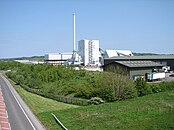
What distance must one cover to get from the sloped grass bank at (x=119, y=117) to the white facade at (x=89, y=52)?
11641 centimetres

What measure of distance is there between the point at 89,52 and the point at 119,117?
414ft

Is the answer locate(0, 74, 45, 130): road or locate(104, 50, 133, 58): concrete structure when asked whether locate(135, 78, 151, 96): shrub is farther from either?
locate(104, 50, 133, 58): concrete structure

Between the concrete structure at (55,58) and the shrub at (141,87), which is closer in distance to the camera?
the shrub at (141,87)

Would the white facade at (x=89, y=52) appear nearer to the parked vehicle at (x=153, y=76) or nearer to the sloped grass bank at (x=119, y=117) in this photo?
the parked vehicle at (x=153, y=76)

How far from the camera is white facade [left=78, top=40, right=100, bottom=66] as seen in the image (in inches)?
5822

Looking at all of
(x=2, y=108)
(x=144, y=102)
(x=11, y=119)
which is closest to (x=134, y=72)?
(x=144, y=102)

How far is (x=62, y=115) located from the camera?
89.5 ft

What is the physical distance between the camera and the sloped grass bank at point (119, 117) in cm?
1998

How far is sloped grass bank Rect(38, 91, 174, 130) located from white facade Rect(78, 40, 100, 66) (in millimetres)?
116414

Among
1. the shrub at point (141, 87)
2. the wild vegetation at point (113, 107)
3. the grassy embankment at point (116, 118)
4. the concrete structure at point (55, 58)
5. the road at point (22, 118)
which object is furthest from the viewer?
the concrete structure at point (55, 58)

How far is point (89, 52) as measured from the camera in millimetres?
149375

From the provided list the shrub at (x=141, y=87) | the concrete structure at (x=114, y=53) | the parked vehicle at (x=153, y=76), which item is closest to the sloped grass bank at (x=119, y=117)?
the shrub at (x=141, y=87)

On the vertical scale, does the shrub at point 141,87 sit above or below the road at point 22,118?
above

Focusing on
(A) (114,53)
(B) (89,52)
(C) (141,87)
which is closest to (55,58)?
(B) (89,52)
